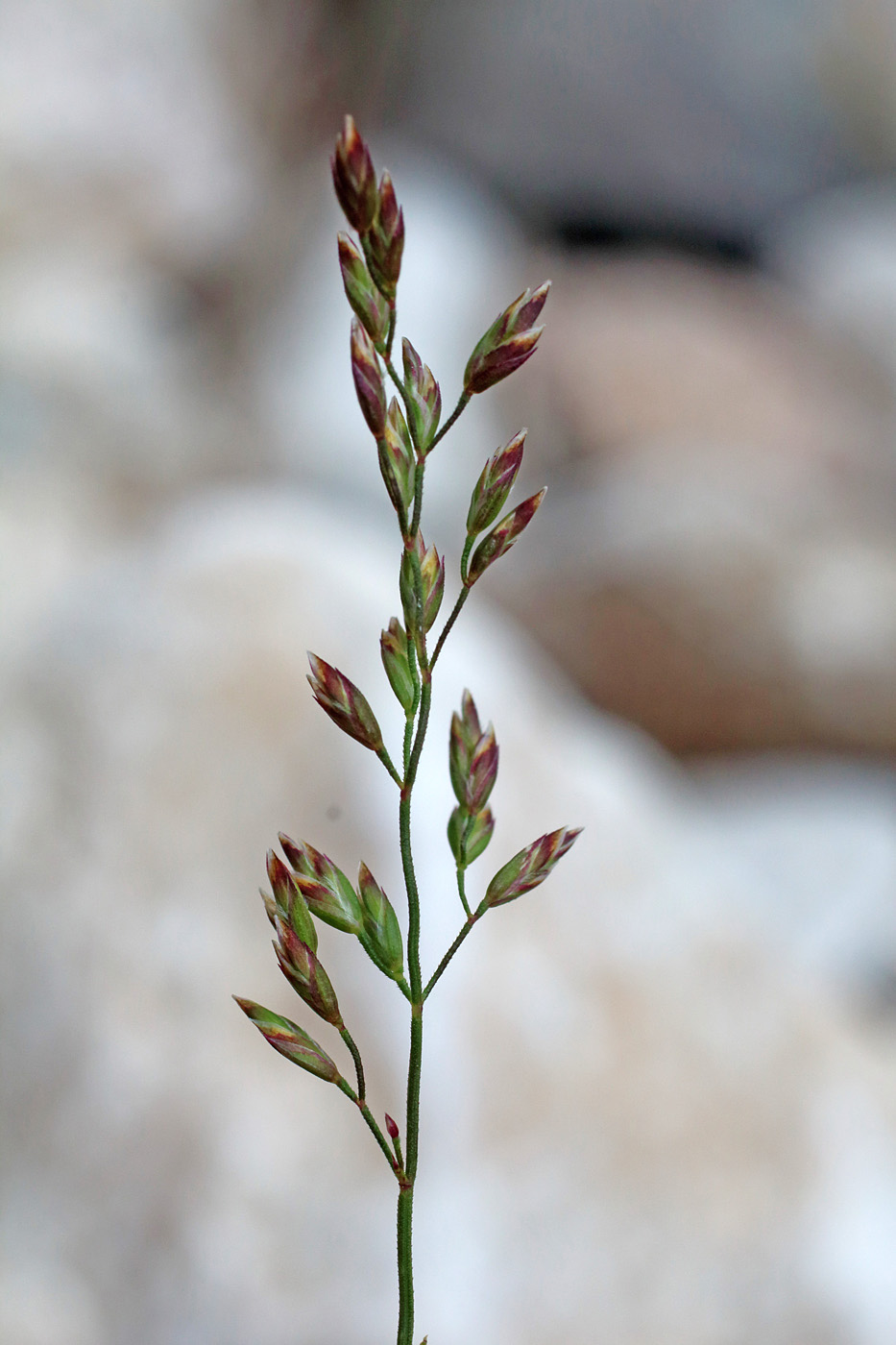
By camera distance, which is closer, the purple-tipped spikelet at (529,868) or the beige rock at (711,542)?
the purple-tipped spikelet at (529,868)

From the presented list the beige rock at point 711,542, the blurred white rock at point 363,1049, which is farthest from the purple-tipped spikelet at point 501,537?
the beige rock at point 711,542

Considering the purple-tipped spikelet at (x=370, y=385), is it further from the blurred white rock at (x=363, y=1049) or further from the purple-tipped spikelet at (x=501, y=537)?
the blurred white rock at (x=363, y=1049)

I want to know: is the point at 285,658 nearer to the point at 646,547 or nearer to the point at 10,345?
the point at 646,547

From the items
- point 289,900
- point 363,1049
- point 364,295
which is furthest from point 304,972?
point 363,1049

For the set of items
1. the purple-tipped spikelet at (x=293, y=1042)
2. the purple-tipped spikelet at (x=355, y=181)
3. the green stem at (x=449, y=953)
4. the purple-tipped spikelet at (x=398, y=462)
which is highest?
the purple-tipped spikelet at (x=355, y=181)

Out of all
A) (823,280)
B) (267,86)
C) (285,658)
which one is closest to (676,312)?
(823,280)
